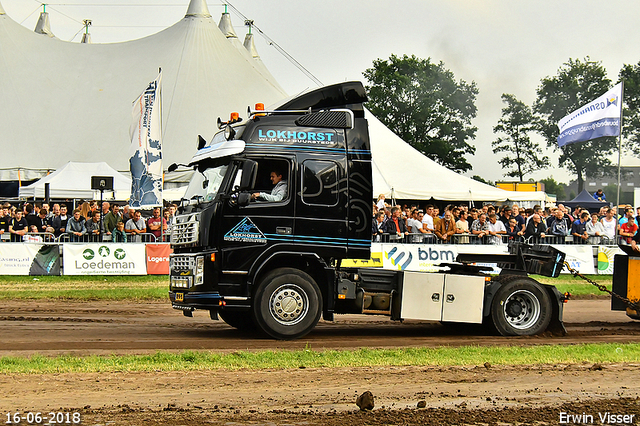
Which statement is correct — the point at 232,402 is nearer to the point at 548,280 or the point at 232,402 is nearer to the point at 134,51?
the point at 548,280

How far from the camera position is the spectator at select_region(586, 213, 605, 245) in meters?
22.5

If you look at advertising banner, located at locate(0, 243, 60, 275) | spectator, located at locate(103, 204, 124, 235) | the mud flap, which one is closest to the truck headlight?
the mud flap

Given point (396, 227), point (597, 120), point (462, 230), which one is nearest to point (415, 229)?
point (396, 227)

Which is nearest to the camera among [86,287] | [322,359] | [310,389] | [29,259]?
[310,389]

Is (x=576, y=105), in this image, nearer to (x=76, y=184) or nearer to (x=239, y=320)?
(x=76, y=184)

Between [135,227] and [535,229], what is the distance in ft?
38.8

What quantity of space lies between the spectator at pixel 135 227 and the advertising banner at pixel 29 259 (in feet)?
6.77

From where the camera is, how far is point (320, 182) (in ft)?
36.5

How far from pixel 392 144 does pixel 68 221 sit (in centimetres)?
1574

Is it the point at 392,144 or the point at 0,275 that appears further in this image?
the point at 392,144

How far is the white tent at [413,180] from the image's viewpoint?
3070 centimetres

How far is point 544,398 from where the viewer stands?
7250 mm

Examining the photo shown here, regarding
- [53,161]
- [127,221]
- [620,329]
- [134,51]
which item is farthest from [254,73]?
[620,329]

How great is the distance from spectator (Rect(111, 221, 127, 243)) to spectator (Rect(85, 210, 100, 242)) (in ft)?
1.51
